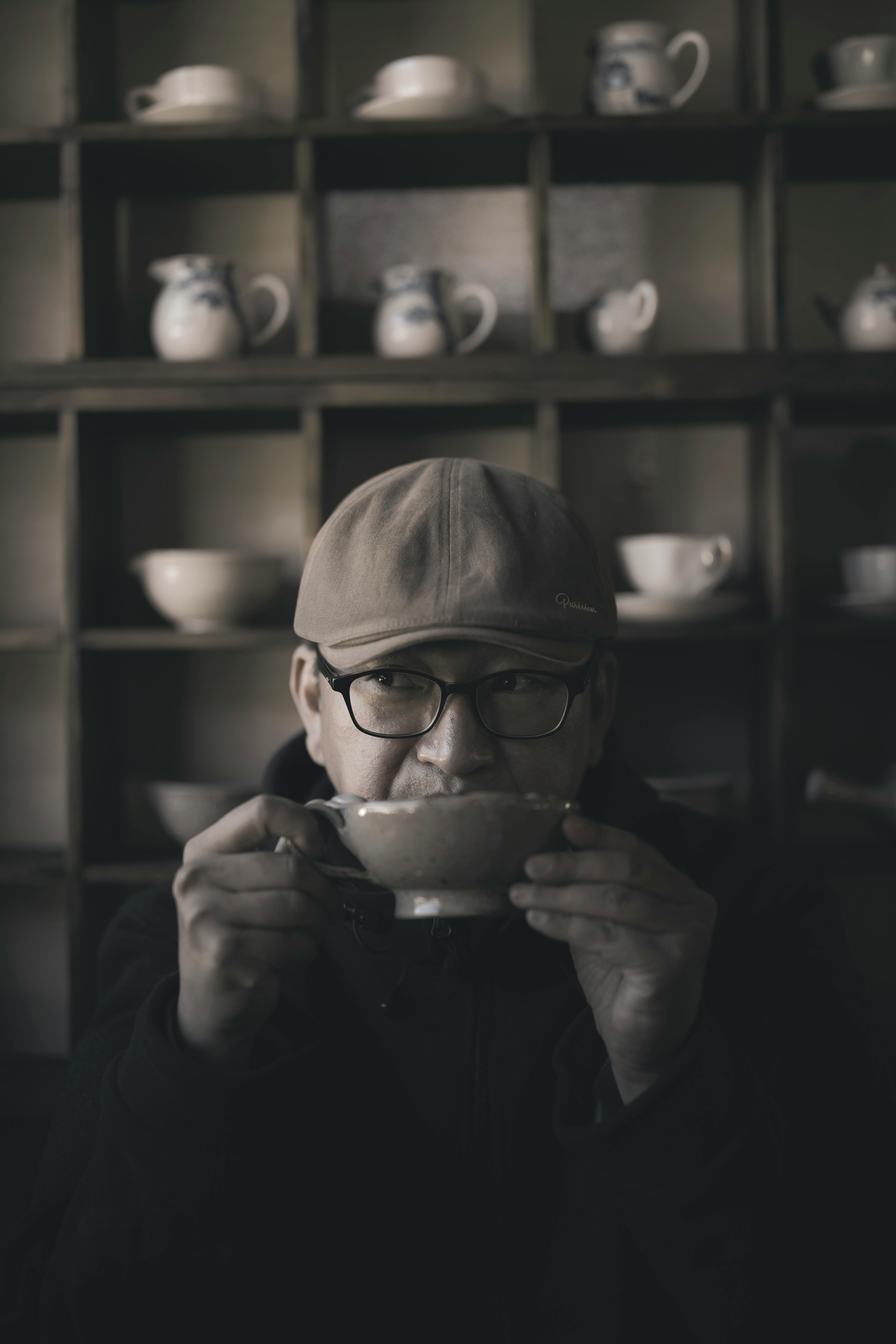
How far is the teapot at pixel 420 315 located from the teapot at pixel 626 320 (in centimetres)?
23

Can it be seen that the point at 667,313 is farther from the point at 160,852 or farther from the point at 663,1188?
the point at 663,1188

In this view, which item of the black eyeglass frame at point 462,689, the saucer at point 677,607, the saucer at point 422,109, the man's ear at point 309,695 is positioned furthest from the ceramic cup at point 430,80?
the black eyeglass frame at point 462,689

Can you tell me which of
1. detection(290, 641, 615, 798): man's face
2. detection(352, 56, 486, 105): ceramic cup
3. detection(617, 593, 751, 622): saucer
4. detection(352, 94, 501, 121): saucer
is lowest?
detection(290, 641, 615, 798): man's face

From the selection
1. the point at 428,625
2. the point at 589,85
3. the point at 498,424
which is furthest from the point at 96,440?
the point at 428,625

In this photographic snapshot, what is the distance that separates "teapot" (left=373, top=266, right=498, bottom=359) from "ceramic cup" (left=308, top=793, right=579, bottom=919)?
1390 mm

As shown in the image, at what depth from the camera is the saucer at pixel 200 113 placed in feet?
6.21

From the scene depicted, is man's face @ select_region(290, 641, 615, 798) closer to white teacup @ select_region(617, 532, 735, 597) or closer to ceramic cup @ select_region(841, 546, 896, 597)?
white teacup @ select_region(617, 532, 735, 597)

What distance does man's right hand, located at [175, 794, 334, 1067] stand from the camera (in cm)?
69

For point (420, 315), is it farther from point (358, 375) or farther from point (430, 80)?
point (430, 80)

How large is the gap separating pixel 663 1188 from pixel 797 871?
42 cm

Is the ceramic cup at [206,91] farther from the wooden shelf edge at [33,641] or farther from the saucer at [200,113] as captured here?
the wooden shelf edge at [33,641]

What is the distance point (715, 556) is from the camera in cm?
185

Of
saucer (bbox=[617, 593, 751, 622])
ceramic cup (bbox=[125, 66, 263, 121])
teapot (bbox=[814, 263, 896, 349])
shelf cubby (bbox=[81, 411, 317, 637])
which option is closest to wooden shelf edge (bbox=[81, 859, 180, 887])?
shelf cubby (bbox=[81, 411, 317, 637])

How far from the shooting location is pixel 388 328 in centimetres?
189
